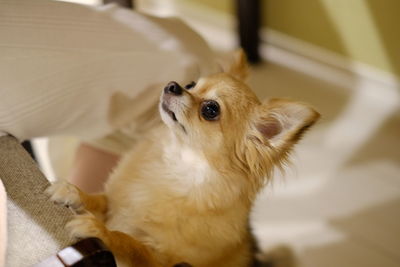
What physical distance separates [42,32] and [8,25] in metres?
0.08

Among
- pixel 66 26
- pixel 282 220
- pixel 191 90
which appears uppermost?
pixel 66 26

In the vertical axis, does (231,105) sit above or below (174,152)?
above

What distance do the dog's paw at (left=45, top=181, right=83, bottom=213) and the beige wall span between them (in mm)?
1635

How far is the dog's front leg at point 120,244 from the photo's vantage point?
84 cm

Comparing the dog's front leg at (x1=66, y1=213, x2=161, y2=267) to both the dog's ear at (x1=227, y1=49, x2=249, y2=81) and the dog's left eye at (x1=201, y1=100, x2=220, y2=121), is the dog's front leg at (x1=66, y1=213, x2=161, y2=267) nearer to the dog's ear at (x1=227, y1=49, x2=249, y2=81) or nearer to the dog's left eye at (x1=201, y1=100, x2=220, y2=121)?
the dog's left eye at (x1=201, y1=100, x2=220, y2=121)

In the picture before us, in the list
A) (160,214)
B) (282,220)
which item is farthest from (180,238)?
(282,220)

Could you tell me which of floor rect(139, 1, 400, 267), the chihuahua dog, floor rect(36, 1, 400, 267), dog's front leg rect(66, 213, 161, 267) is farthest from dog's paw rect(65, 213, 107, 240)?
floor rect(36, 1, 400, 267)

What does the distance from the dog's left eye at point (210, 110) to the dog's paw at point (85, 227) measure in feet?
1.33

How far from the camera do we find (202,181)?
1156mm

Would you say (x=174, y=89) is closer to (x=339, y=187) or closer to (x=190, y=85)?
(x=190, y=85)

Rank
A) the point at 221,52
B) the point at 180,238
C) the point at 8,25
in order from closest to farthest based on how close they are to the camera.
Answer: the point at 8,25 → the point at 180,238 → the point at 221,52

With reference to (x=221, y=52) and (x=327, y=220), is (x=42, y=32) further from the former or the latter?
(x=221, y=52)

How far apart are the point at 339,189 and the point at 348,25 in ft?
2.74

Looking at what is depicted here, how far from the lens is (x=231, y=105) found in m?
1.12
